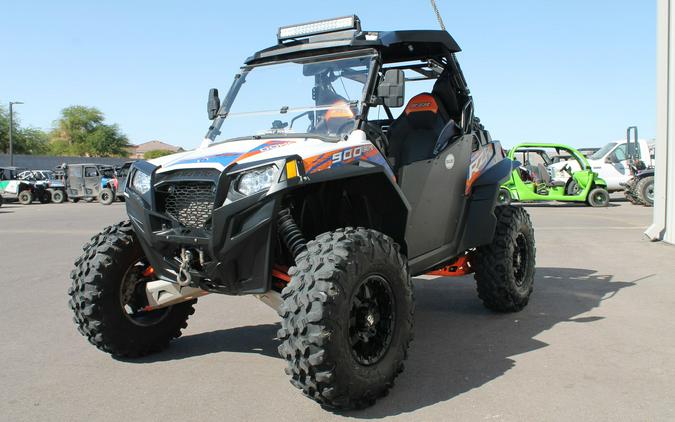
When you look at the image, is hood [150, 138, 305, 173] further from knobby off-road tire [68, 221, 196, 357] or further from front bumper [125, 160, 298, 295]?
knobby off-road tire [68, 221, 196, 357]

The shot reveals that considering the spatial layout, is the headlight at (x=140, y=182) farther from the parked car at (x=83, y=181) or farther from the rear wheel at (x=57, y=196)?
the rear wheel at (x=57, y=196)

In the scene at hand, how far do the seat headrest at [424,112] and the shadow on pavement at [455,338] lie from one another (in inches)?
72.2

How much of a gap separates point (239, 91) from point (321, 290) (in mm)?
2444

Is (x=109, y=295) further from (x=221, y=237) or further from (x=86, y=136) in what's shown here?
(x=86, y=136)

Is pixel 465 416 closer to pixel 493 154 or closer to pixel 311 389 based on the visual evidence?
pixel 311 389

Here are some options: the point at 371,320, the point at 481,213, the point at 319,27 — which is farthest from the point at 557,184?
the point at 371,320

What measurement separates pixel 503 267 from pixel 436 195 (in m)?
1.21

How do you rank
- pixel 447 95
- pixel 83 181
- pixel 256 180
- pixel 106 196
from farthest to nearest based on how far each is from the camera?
pixel 83 181
pixel 106 196
pixel 447 95
pixel 256 180

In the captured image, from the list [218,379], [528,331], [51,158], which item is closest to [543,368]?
[528,331]

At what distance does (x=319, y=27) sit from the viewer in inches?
202

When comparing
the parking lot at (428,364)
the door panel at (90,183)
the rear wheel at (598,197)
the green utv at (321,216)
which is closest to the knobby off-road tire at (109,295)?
the green utv at (321,216)

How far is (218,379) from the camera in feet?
14.3

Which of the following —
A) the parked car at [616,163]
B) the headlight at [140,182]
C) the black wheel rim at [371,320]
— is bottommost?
the parked car at [616,163]

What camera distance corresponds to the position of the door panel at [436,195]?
5094 mm
